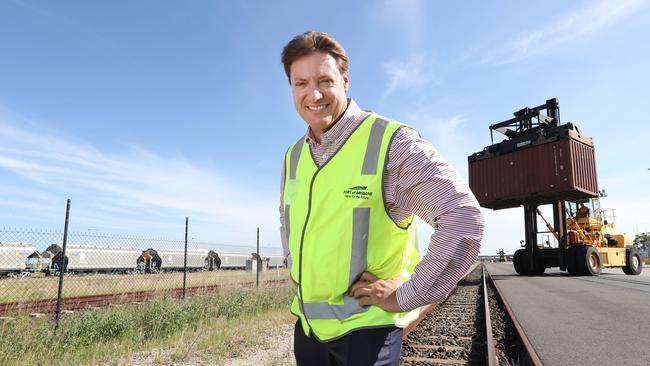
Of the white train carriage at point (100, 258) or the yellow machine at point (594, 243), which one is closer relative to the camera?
the yellow machine at point (594, 243)

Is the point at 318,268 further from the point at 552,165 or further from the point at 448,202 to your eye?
the point at 552,165

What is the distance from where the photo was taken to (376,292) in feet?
4.20

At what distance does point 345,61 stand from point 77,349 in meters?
5.84

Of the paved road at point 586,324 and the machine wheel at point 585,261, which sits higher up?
the machine wheel at point 585,261

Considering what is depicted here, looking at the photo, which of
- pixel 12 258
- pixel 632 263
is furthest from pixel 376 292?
pixel 12 258

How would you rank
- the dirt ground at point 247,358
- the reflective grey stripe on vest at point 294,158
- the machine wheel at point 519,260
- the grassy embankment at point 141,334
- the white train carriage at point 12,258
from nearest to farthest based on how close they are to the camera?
1. the reflective grey stripe on vest at point 294,158
2. the dirt ground at point 247,358
3. the grassy embankment at point 141,334
4. the machine wheel at point 519,260
5. the white train carriage at point 12,258

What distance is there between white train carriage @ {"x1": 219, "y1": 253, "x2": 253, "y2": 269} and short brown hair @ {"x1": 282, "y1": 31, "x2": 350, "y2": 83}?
123ft

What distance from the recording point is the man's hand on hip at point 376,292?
1.27 metres

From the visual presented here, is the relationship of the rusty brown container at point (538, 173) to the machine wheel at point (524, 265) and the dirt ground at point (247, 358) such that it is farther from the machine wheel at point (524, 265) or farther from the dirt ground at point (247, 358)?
the dirt ground at point (247, 358)

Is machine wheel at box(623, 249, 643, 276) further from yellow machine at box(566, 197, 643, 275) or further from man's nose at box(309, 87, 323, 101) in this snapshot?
man's nose at box(309, 87, 323, 101)

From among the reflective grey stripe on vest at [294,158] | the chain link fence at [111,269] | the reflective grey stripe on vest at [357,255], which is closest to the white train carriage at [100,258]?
the chain link fence at [111,269]

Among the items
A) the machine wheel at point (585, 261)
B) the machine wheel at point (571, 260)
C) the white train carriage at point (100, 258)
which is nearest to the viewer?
the machine wheel at point (585, 261)

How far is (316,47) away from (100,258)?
98.3ft

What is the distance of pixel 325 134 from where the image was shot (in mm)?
1552
